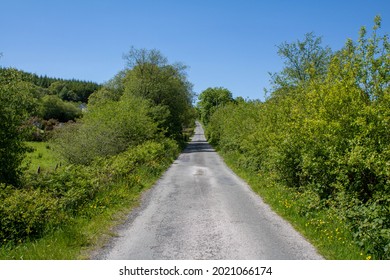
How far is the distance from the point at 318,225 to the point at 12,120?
11.0 m

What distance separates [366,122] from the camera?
1022 centimetres

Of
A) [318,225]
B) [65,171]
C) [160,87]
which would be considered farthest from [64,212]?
[160,87]

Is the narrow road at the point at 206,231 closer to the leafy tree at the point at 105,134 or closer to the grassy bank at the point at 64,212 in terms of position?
the grassy bank at the point at 64,212

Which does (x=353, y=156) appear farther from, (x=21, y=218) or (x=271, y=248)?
(x=21, y=218)

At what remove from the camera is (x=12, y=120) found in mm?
12500

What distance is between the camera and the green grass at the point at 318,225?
806 centimetres

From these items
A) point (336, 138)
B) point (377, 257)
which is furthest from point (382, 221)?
point (336, 138)

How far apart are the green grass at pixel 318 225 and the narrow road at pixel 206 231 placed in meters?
0.30

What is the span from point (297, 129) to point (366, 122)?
2.97m

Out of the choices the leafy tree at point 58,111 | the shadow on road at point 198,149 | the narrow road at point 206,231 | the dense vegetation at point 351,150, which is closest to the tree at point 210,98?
the leafy tree at point 58,111

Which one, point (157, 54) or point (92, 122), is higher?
point (157, 54)

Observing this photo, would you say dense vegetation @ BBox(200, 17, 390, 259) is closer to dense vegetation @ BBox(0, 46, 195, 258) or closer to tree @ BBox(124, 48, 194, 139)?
dense vegetation @ BBox(0, 46, 195, 258)

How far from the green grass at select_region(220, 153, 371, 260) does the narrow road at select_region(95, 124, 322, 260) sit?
297 mm

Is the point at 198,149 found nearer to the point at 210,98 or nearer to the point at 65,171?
the point at 65,171
